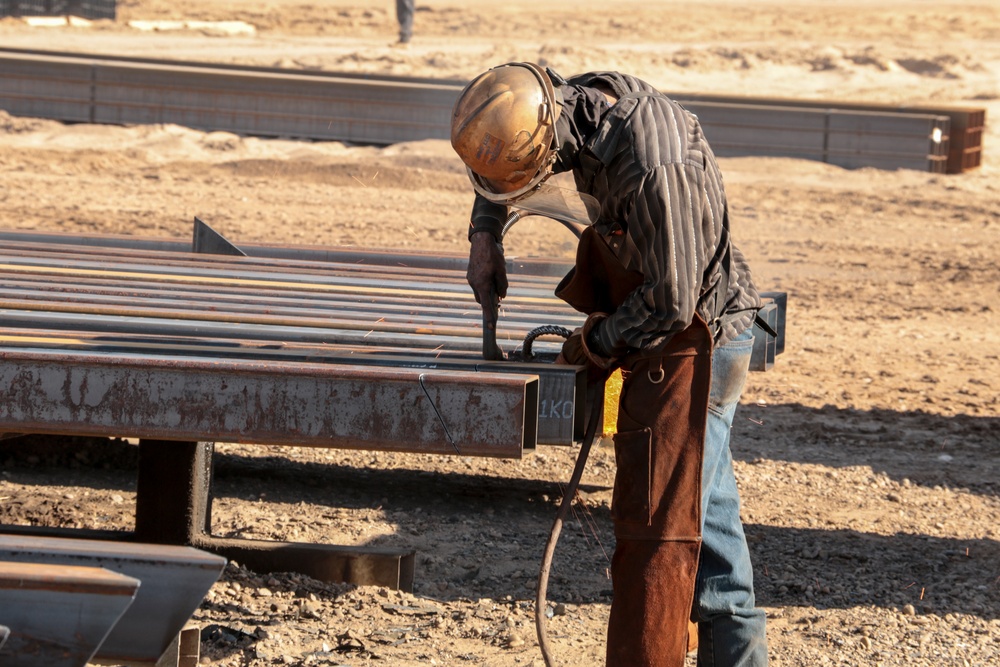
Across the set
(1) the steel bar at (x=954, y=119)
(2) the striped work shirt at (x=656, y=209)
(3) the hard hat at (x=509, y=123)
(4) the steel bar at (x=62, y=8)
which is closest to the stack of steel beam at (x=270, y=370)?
(2) the striped work shirt at (x=656, y=209)

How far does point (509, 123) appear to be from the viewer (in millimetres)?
2754

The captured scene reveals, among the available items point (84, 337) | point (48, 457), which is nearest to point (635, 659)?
point (84, 337)

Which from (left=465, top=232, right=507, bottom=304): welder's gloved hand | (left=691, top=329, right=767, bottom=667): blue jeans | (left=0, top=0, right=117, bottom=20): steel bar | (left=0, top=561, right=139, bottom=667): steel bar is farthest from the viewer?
(left=0, top=0, right=117, bottom=20): steel bar

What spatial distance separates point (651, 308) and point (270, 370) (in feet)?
2.83

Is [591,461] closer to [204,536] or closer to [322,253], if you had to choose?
[322,253]

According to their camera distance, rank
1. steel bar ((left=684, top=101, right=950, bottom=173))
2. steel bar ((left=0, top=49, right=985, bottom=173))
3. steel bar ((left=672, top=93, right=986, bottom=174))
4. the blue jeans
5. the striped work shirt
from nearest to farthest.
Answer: the striped work shirt
the blue jeans
steel bar ((left=684, top=101, right=950, bottom=173))
steel bar ((left=672, top=93, right=986, bottom=174))
steel bar ((left=0, top=49, right=985, bottom=173))

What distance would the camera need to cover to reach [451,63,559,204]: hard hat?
276cm

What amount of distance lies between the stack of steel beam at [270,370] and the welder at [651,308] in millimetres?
217

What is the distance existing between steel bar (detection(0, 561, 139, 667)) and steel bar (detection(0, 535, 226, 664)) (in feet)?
0.12

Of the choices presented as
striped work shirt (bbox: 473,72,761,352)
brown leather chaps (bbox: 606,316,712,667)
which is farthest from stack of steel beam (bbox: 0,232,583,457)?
striped work shirt (bbox: 473,72,761,352)

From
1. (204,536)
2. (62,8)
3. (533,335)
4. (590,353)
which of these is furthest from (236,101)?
(62,8)

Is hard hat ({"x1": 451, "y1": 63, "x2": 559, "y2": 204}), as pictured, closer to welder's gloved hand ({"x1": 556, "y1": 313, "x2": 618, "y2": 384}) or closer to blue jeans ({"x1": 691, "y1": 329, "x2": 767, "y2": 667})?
welder's gloved hand ({"x1": 556, "y1": 313, "x2": 618, "y2": 384})

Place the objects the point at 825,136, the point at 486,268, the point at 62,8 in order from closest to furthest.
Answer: the point at 486,268, the point at 825,136, the point at 62,8

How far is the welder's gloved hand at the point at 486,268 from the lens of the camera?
10.7 ft
